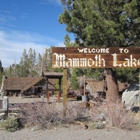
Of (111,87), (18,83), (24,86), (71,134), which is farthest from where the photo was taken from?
(18,83)

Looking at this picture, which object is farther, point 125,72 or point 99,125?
point 125,72

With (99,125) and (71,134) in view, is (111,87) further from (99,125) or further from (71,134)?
(71,134)

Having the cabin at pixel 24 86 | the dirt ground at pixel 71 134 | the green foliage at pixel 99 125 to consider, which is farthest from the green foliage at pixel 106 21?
the cabin at pixel 24 86

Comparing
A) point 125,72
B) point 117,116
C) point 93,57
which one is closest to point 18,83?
point 125,72

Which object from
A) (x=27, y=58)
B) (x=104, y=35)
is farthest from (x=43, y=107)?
(x=27, y=58)

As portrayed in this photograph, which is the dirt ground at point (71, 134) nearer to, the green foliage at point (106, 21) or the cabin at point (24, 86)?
the green foliage at point (106, 21)

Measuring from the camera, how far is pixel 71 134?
25.7 feet

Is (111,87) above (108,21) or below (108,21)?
below

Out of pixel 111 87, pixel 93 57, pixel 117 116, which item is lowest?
pixel 117 116

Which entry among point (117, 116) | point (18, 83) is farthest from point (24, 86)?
point (117, 116)

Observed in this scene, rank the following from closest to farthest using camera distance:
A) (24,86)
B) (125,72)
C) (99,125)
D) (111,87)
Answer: (99,125) < (111,87) < (125,72) < (24,86)

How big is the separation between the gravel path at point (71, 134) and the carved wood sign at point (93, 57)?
2804 mm

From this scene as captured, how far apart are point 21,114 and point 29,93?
3250 cm

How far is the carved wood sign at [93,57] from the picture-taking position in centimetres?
998
